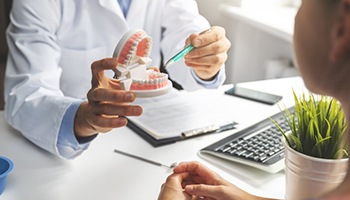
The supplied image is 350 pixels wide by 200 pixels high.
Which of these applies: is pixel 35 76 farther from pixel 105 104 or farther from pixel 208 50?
pixel 208 50

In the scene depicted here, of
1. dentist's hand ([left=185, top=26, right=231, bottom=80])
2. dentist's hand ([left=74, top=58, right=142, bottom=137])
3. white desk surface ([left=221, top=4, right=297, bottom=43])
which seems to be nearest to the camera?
dentist's hand ([left=74, top=58, right=142, bottom=137])

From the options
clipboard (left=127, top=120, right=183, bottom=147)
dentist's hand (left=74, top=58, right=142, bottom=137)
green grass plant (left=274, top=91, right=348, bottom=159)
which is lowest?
clipboard (left=127, top=120, right=183, bottom=147)

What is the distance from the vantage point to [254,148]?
952mm

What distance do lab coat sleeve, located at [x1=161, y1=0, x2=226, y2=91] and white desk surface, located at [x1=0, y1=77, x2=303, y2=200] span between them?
1.06 ft

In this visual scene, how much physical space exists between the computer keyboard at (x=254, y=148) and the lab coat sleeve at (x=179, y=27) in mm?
339

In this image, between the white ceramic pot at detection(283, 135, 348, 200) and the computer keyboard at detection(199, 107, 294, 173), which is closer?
the white ceramic pot at detection(283, 135, 348, 200)

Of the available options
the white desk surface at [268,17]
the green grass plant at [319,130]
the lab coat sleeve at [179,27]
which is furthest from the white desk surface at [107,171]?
the white desk surface at [268,17]

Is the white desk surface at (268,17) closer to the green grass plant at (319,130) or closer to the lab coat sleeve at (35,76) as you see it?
the lab coat sleeve at (35,76)

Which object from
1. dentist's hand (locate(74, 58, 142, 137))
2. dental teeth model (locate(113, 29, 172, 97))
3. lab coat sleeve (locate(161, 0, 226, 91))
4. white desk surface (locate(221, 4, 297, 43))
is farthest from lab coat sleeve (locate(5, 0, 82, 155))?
white desk surface (locate(221, 4, 297, 43))

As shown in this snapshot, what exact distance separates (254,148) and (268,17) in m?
1.20

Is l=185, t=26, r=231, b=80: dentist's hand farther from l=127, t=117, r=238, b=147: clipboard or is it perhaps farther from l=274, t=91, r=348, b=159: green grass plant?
l=274, t=91, r=348, b=159: green grass plant

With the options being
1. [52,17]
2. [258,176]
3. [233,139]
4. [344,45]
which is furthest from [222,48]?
[344,45]

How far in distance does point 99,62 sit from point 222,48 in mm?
361

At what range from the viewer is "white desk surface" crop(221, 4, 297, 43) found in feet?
6.19
